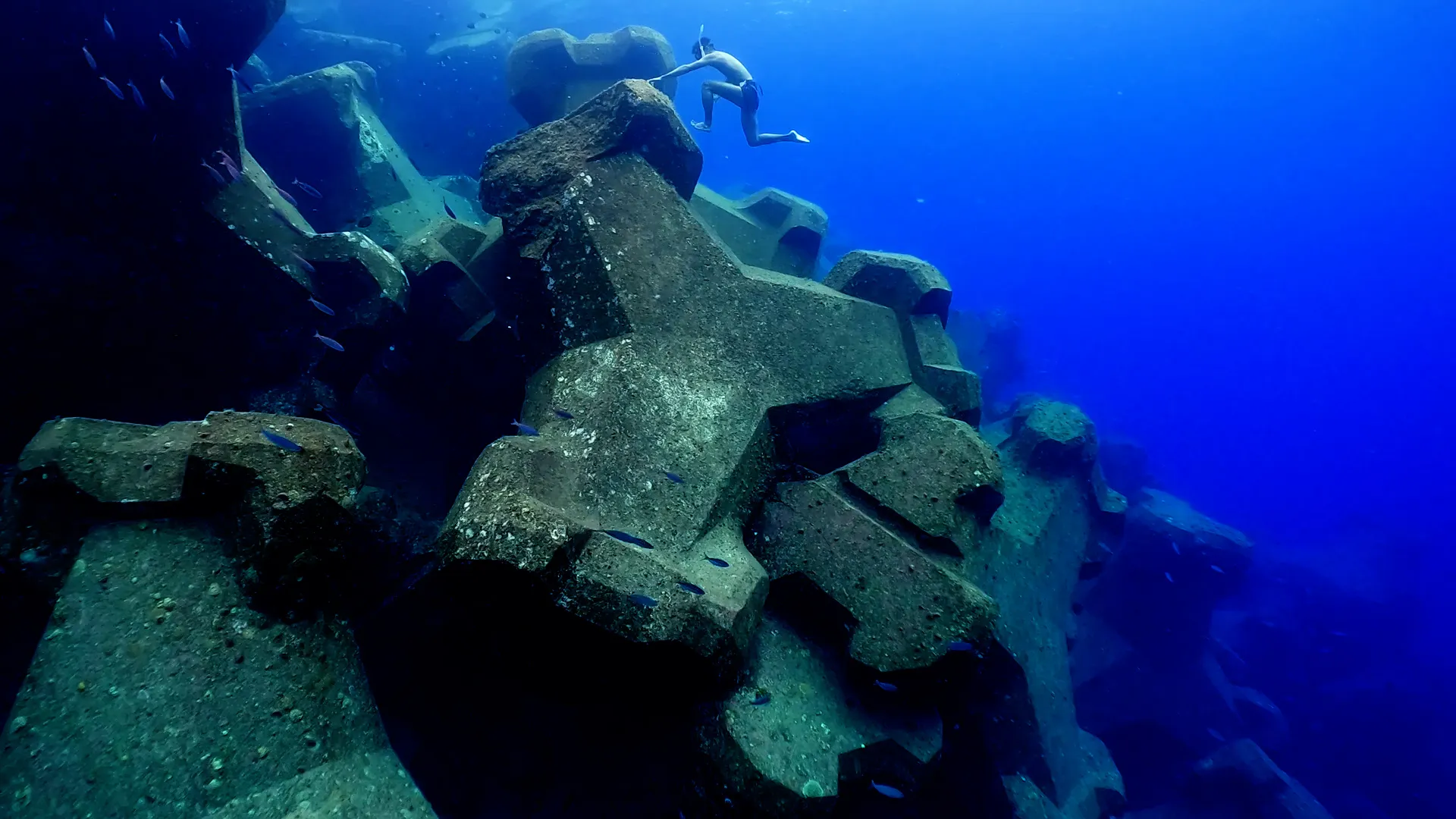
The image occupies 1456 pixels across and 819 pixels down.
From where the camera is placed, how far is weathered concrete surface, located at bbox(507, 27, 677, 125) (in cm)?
1044

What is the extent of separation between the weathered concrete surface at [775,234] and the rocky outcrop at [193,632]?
6.99 metres

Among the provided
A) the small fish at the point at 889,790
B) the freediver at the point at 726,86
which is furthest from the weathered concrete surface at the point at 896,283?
the freediver at the point at 726,86

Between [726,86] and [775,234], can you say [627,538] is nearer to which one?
[775,234]

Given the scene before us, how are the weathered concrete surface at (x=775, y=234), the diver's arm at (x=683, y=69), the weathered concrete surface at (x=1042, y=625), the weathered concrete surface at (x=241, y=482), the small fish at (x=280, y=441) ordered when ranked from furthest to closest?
the diver's arm at (x=683, y=69) < the weathered concrete surface at (x=775, y=234) < the weathered concrete surface at (x=1042, y=625) < the small fish at (x=280, y=441) < the weathered concrete surface at (x=241, y=482)

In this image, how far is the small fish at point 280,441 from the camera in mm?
3557

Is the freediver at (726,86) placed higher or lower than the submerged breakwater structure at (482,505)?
higher

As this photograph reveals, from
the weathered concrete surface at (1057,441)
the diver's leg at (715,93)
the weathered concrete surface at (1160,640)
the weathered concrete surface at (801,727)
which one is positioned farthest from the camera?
the weathered concrete surface at (1160,640)

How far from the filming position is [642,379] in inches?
193

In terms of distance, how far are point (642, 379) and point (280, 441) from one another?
251 cm

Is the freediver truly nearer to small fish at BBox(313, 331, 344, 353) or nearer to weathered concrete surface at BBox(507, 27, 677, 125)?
weathered concrete surface at BBox(507, 27, 677, 125)

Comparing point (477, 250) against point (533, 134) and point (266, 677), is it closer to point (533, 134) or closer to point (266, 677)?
point (533, 134)

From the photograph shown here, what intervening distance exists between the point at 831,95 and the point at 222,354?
156054 mm

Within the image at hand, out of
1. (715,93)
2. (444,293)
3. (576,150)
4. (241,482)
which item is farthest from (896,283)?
(715,93)

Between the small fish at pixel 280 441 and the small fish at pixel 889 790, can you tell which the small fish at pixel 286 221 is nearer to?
the small fish at pixel 280 441
